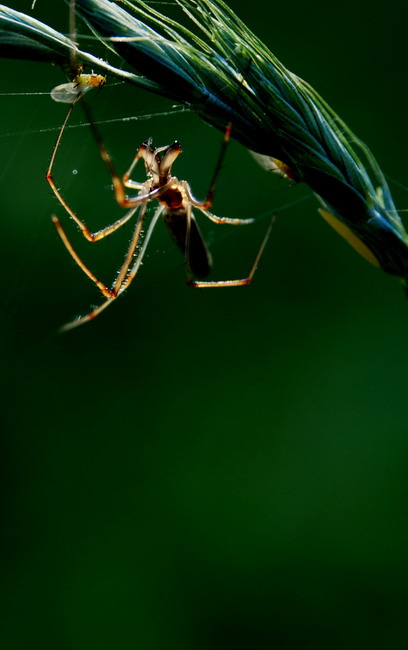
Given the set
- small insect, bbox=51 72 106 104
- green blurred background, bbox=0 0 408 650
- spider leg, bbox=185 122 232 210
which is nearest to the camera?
small insect, bbox=51 72 106 104

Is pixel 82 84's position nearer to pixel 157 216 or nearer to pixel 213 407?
pixel 157 216

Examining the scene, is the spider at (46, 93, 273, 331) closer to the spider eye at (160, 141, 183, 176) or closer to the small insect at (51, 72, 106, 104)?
the spider eye at (160, 141, 183, 176)

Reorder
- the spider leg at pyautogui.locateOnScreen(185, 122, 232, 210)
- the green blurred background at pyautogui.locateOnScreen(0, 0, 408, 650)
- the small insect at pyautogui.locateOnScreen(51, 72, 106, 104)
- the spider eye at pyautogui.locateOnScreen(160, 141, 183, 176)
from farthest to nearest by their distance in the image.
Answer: the green blurred background at pyautogui.locateOnScreen(0, 0, 408, 650) < the spider eye at pyautogui.locateOnScreen(160, 141, 183, 176) < the spider leg at pyautogui.locateOnScreen(185, 122, 232, 210) < the small insect at pyautogui.locateOnScreen(51, 72, 106, 104)

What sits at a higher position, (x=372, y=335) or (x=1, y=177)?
(x=1, y=177)

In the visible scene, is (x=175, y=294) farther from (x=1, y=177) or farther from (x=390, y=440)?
(x=390, y=440)

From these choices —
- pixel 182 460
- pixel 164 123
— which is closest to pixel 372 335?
pixel 182 460

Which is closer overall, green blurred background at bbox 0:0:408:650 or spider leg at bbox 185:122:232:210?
spider leg at bbox 185:122:232:210

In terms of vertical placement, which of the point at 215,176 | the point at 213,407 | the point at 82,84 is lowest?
the point at 213,407

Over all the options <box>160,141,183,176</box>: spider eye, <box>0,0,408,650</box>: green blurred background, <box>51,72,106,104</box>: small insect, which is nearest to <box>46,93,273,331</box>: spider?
<box>160,141,183,176</box>: spider eye

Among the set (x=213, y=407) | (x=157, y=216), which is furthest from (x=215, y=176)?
(x=213, y=407)
